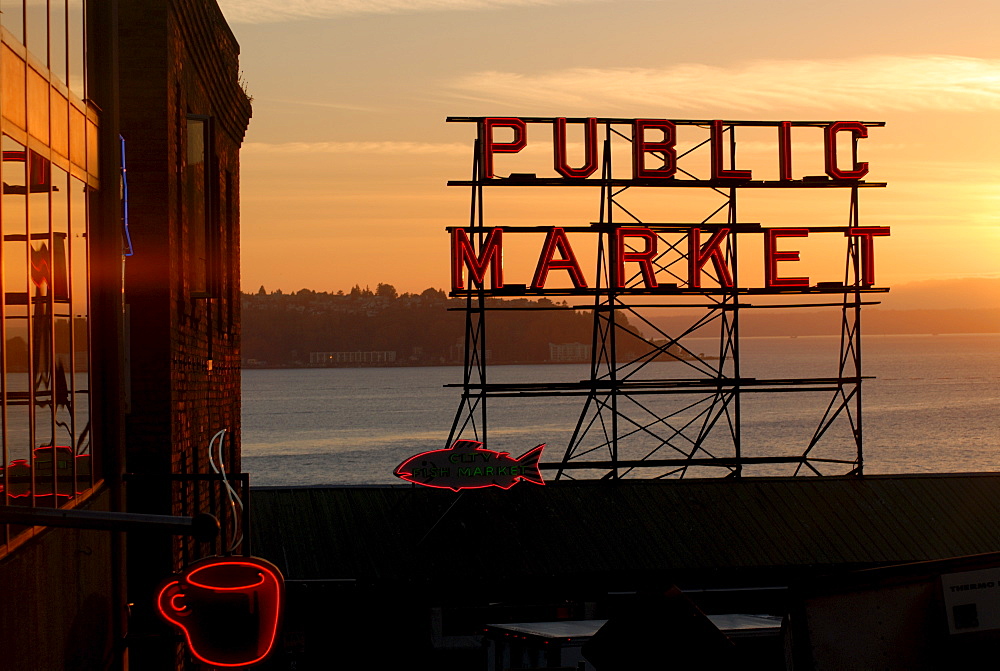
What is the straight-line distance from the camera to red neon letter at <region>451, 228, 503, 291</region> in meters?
29.1

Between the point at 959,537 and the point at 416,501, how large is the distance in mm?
11590

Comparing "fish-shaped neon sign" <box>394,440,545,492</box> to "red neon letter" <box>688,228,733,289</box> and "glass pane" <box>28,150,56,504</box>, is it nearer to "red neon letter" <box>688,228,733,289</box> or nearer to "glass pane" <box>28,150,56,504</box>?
"red neon letter" <box>688,228,733,289</box>

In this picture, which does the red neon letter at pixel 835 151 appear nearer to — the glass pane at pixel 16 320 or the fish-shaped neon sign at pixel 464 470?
the fish-shaped neon sign at pixel 464 470

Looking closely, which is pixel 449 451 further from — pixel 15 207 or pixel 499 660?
pixel 15 207

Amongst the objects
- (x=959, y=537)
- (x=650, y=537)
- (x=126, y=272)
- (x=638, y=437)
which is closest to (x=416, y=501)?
(x=650, y=537)

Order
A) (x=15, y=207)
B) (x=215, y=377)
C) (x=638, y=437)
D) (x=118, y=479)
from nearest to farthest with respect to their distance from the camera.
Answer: (x=15, y=207) → (x=118, y=479) → (x=215, y=377) → (x=638, y=437)

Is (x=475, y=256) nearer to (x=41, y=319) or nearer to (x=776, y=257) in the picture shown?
(x=776, y=257)

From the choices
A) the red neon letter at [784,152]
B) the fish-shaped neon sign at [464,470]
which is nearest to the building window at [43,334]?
the fish-shaped neon sign at [464,470]

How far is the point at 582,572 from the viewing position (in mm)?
23469

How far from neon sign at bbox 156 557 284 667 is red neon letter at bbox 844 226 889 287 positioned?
24.3 meters

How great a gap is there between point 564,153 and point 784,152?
5.74 meters

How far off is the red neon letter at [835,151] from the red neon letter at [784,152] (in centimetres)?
115

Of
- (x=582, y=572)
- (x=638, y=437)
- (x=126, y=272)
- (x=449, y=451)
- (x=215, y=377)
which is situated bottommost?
(x=638, y=437)

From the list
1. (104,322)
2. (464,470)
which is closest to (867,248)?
(464,470)
